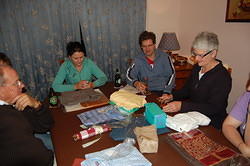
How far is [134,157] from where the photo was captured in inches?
39.6

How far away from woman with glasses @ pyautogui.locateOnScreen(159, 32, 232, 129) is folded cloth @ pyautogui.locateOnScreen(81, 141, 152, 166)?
0.55 meters

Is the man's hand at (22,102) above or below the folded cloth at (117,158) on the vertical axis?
above

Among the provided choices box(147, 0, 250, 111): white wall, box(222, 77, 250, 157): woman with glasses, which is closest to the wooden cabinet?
box(147, 0, 250, 111): white wall

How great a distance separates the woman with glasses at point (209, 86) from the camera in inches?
60.2

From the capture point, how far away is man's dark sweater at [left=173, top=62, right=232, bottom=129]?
5.04ft

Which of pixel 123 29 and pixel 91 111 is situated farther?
pixel 123 29

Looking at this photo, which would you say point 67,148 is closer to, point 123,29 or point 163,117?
point 163,117

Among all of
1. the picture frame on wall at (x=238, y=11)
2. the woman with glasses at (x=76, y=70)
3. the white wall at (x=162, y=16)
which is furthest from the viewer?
the white wall at (x=162, y=16)

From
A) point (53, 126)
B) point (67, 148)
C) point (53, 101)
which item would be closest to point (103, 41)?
point (53, 101)

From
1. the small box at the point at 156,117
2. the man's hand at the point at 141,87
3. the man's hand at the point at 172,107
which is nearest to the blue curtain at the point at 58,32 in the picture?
the man's hand at the point at 141,87

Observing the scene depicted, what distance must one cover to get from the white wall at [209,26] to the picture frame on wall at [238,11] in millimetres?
72

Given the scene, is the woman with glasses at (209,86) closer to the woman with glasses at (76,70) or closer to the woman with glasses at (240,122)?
the woman with glasses at (240,122)

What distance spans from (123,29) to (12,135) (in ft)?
9.02

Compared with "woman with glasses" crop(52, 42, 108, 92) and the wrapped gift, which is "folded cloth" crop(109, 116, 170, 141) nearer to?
the wrapped gift
